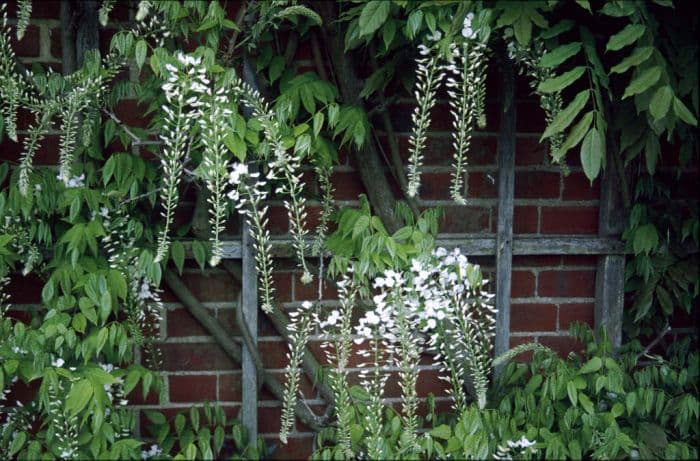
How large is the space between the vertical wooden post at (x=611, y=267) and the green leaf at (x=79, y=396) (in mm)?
1463

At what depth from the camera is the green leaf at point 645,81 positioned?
1.83 metres

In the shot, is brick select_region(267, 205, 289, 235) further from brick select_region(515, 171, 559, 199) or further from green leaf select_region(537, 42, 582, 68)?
green leaf select_region(537, 42, 582, 68)

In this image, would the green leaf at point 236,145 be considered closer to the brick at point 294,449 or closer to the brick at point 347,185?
the brick at point 347,185

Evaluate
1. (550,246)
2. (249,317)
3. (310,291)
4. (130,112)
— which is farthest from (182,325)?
(550,246)

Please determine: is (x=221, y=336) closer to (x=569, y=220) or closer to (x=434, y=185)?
(x=434, y=185)

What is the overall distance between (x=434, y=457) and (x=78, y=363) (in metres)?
0.98

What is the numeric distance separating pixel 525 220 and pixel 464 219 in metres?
0.18

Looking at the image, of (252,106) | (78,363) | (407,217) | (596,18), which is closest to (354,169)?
(407,217)

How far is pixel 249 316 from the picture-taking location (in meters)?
2.38

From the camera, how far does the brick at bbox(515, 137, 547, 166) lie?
246cm

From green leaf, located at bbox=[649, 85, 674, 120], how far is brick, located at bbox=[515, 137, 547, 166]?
24.2 inches

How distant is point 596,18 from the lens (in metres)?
2.17

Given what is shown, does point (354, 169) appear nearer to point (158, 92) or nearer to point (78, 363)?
point (158, 92)

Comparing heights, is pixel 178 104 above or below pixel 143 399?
above
